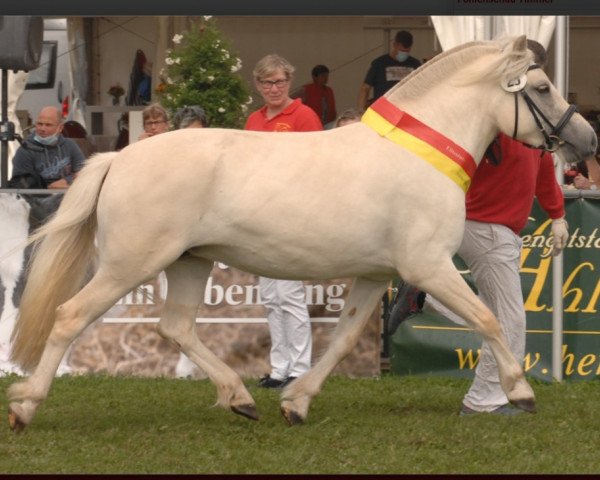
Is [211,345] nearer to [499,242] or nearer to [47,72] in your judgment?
[499,242]

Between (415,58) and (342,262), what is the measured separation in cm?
705

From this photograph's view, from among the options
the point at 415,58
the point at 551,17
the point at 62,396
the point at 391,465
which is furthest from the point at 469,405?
the point at 415,58

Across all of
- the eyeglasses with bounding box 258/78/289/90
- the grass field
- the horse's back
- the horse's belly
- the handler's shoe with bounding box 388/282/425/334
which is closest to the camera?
the grass field

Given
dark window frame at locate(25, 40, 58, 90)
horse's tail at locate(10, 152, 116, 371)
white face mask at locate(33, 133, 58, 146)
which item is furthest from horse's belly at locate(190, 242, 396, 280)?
dark window frame at locate(25, 40, 58, 90)

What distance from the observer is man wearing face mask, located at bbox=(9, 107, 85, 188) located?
1009 centimetres

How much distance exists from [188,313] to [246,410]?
0.63 metres

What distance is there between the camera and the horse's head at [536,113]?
7.20m

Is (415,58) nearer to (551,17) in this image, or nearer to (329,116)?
(329,116)

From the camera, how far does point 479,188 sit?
7688 mm

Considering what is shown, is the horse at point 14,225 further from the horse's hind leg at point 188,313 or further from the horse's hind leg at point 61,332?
the horse's hind leg at point 61,332

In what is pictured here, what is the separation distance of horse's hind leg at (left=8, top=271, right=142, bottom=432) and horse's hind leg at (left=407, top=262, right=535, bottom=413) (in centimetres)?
156

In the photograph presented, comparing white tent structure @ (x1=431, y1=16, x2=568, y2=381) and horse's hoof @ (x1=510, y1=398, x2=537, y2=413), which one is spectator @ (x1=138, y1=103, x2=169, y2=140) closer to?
white tent structure @ (x1=431, y1=16, x2=568, y2=381)

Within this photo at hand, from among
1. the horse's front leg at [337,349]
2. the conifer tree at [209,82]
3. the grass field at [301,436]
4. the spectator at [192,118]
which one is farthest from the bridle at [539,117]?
the conifer tree at [209,82]

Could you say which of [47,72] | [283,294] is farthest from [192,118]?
[47,72]
